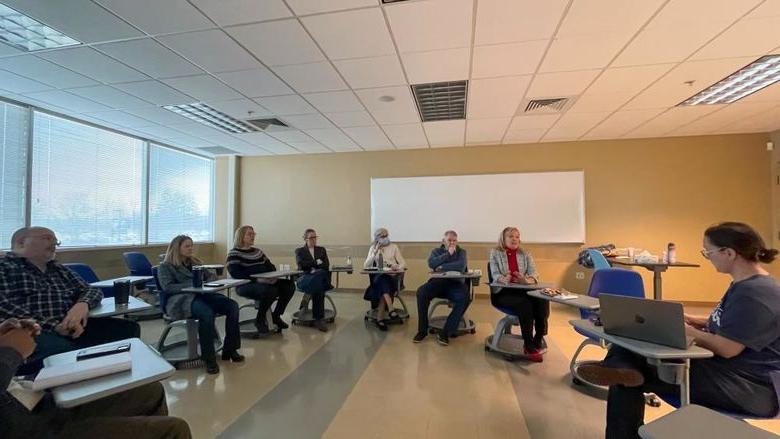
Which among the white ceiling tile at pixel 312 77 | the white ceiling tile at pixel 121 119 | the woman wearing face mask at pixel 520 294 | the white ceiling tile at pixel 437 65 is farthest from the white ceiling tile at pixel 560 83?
the white ceiling tile at pixel 121 119

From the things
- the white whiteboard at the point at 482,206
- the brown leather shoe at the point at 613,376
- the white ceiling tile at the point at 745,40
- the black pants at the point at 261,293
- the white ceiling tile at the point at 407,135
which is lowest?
the black pants at the point at 261,293

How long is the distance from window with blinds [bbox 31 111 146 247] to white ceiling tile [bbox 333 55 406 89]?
13.5 ft

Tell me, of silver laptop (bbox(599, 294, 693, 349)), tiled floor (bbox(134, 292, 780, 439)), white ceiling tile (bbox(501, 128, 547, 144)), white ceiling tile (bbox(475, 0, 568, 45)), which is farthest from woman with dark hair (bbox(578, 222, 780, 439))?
white ceiling tile (bbox(501, 128, 547, 144))

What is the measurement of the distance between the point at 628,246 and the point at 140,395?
21.9 feet

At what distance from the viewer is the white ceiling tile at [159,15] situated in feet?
7.69

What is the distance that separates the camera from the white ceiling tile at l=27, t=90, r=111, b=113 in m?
3.93

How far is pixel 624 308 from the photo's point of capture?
178 cm

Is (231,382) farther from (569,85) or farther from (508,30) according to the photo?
(569,85)

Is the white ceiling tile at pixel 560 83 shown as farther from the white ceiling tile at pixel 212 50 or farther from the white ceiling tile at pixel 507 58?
the white ceiling tile at pixel 212 50

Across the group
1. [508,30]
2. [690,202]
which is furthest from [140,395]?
[690,202]

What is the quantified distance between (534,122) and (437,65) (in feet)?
7.69

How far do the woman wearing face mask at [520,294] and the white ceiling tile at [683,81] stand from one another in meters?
2.14

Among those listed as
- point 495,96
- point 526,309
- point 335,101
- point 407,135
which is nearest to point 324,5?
point 335,101

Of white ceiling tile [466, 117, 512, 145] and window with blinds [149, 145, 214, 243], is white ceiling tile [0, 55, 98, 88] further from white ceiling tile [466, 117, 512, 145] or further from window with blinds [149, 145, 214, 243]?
white ceiling tile [466, 117, 512, 145]
